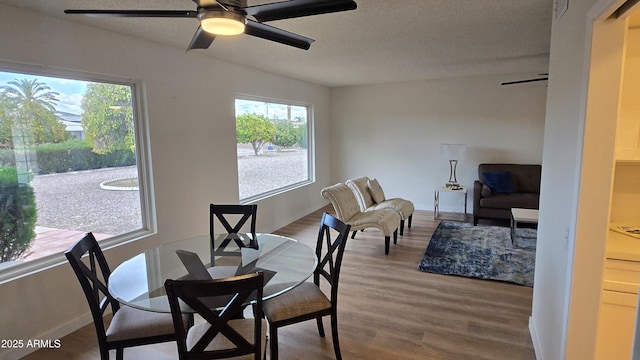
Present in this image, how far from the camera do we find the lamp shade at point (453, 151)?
6.03 meters

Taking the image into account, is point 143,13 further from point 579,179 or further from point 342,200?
point 342,200

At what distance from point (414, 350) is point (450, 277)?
141cm

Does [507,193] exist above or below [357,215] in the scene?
above

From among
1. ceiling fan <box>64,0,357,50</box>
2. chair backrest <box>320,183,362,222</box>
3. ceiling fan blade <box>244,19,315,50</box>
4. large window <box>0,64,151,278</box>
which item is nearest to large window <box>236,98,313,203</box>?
chair backrest <box>320,183,362,222</box>

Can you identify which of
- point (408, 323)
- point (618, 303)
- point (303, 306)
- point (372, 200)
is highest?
point (618, 303)

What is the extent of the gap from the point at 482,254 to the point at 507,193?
1.80 metres

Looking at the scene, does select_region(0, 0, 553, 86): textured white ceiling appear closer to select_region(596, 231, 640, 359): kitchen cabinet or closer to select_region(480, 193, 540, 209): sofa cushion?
select_region(596, 231, 640, 359): kitchen cabinet

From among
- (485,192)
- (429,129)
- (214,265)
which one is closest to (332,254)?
(214,265)

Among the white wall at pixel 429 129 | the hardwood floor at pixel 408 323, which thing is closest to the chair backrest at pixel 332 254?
the hardwood floor at pixel 408 323

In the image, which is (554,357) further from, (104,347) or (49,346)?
(49,346)

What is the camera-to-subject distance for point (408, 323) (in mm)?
2887

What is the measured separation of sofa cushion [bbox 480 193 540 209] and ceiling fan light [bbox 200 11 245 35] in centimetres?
489

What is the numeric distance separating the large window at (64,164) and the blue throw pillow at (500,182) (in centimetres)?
501

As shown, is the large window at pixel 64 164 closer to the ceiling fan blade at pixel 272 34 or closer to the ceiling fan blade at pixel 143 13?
the ceiling fan blade at pixel 143 13
